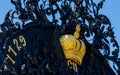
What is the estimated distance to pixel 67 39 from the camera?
23.6 feet

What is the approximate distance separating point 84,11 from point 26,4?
0.60 meters

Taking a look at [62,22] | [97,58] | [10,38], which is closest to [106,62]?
[97,58]

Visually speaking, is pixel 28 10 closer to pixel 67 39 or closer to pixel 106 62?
pixel 67 39

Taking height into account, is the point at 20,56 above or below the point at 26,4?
below

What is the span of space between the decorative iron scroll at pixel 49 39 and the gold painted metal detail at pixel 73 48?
0.21 feet

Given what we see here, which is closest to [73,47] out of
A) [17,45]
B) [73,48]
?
[73,48]

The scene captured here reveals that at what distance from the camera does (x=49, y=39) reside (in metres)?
7.13

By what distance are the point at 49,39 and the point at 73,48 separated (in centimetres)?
25

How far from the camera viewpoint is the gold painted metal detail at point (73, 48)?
7.18 meters

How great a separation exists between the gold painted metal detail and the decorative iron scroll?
0.06 m

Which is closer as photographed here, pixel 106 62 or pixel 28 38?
pixel 28 38

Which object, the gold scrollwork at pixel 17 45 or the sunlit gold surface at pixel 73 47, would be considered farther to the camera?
the sunlit gold surface at pixel 73 47

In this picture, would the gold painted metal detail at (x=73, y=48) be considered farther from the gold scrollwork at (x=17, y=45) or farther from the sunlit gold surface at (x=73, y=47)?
the gold scrollwork at (x=17, y=45)

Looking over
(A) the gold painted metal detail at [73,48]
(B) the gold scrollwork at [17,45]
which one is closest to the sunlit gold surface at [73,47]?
(A) the gold painted metal detail at [73,48]
